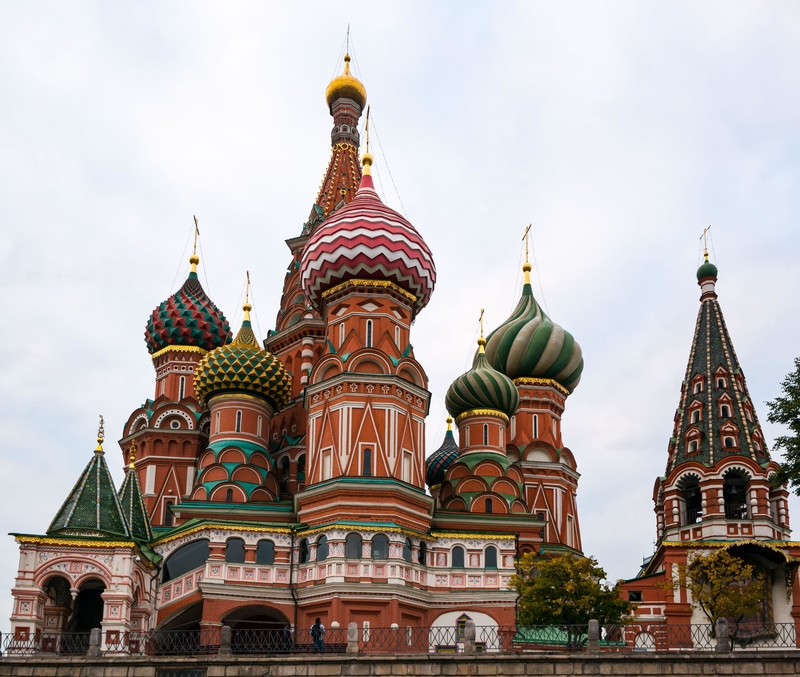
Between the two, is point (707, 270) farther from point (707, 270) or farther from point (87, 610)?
point (87, 610)

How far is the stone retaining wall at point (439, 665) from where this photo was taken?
19.8m

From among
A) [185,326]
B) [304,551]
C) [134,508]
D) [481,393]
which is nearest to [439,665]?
[304,551]

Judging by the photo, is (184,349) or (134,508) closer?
(134,508)

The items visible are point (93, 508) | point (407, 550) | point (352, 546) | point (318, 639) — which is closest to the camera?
point (318, 639)

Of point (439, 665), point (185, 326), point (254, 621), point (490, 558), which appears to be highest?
point (185, 326)

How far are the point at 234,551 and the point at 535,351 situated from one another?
1662cm

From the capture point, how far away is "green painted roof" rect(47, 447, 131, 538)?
96.9 feet

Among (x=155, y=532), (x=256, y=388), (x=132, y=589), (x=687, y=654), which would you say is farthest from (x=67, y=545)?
(x=687, y=654)

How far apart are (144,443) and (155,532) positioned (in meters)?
5.19

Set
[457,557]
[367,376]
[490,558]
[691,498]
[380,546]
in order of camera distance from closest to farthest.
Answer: [380,546]
[490,558]
[457,557]
[367,376]
[691,498]

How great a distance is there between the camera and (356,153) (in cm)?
4722

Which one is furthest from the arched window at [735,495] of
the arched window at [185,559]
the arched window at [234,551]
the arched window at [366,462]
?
the arched window at [185,559]

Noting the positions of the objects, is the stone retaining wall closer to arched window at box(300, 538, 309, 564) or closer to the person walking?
the person walking

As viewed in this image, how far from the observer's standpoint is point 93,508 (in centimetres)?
3019
